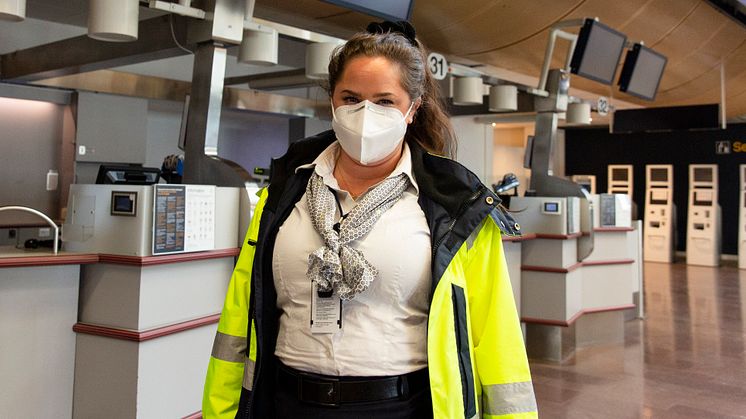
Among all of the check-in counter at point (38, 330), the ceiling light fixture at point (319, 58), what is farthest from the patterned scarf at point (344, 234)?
the ceiling light fixture at point (319, 58)

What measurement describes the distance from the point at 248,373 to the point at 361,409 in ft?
1.08

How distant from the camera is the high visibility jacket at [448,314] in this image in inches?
57.0

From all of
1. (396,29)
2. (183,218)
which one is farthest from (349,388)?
(183,218)

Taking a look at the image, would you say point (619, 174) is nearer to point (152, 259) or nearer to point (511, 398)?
point (152, 259)

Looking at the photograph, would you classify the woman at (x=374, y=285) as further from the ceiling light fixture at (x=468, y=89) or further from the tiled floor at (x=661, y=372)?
the ceiling light fixture at (x=468, y=89)

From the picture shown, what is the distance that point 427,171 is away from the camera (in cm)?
160

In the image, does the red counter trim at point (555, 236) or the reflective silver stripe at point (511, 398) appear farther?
the red counter trim at point (555, 236)

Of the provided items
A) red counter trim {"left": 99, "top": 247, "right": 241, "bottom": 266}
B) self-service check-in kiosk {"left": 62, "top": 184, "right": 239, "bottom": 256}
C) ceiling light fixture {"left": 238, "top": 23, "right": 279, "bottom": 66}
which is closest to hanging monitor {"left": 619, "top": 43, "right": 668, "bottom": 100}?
ceiling light fixture {"left": 238, "top": 23, "right": 279, "bottom": 66}

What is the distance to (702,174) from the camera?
567 inches

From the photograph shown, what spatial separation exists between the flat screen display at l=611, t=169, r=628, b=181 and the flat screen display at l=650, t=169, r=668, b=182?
645mm

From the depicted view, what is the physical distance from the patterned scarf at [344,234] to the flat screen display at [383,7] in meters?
2.21

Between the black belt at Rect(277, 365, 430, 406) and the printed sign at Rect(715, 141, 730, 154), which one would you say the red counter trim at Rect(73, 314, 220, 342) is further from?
the printed sign at Rect(715, 141, 730, 154)

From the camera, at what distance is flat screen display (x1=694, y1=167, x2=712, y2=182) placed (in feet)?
47.0

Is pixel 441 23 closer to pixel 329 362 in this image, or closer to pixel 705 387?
pixel 705 387
